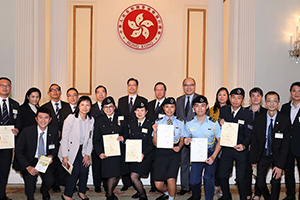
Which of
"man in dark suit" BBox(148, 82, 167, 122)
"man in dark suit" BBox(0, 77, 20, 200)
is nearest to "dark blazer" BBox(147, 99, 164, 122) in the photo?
A: "man in dark suit" BBox(148, 82, 167, 122)

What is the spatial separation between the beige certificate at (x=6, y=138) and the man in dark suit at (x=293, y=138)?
401cm

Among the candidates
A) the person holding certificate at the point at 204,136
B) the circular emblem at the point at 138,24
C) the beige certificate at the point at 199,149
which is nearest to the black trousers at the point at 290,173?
the person holding certificate at the point at 204,136

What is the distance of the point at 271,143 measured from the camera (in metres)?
4.53

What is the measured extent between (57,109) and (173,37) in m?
4.75

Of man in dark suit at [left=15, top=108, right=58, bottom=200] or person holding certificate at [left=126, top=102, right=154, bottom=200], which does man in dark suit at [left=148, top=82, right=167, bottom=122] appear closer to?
person holding certificate at [left=126, top=102, right=154, bottom=200]

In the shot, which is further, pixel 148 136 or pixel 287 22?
pixel 287 22

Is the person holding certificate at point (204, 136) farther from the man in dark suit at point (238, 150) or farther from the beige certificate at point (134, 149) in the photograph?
the beige certificate at point (134, 149)

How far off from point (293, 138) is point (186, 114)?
1.66m

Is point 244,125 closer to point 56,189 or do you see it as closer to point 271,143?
point 271,143

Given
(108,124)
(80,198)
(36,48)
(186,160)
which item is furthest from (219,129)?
(36,48)

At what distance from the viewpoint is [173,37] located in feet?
30.5

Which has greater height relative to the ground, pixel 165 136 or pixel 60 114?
pixel 60 114

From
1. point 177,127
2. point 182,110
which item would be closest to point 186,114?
point 182,110

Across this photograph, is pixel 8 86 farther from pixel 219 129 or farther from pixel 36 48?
pixel 219 129
